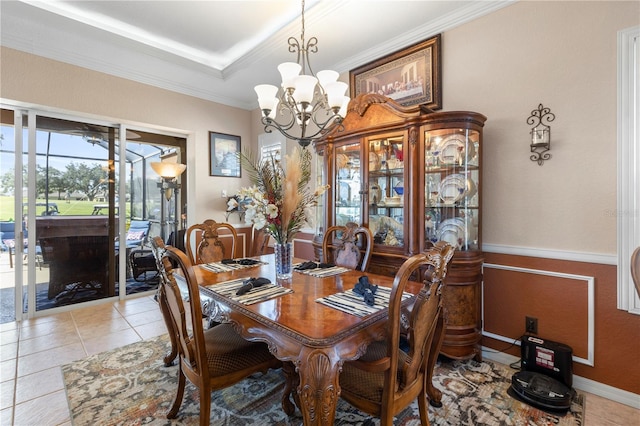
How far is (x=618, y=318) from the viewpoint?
1.90m

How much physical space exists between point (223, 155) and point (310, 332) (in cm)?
395

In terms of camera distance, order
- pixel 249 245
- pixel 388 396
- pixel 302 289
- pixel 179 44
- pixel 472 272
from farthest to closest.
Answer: pixel 249 245
pixel 179 44
pixel 472 272
pixel 302 289
pixel 388 396

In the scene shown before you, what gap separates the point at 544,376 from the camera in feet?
6.48

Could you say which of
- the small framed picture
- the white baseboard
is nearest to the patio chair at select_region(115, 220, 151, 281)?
the small framed picture

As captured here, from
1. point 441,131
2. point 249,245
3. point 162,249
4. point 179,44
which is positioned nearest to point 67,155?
point 179,44

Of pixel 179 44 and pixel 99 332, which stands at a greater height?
pixel 179 44

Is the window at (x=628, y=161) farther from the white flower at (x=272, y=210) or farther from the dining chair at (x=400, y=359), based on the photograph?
the white flower at (x=272, y=210)

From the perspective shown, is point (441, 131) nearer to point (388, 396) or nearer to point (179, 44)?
point (388, 396)

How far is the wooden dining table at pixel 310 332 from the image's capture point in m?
1.09

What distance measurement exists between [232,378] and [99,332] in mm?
2232

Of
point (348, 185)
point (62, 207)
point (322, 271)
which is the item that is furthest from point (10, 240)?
point (348, 185)

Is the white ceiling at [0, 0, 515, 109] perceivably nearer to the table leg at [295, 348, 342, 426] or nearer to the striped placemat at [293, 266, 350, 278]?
the striped placemat at [293, 266, 350, 278]

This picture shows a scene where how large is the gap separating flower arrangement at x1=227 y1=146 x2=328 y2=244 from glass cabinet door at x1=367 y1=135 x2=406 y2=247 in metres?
1.03

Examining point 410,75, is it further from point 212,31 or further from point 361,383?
point 361,383
